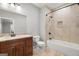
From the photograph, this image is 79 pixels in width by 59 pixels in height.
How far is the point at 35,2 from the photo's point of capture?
4.66ft

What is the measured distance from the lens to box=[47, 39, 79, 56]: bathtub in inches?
58.9

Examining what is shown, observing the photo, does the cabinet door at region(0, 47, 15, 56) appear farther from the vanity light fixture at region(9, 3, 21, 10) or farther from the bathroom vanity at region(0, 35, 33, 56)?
the vanity light fixture at region(9, 3, 21, 10)

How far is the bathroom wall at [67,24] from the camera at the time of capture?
4.92ft

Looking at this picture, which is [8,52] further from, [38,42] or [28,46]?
[38,42]

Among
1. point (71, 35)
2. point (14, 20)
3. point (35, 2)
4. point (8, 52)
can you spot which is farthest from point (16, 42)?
point (71, 35)

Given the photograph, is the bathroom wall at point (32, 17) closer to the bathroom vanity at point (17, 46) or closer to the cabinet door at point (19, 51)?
the bathroom vanity at point (17, 46)

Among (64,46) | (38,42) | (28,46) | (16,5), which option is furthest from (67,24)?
(16,5)

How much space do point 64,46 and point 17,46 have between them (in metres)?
0.80

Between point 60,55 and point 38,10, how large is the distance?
820 millimetres

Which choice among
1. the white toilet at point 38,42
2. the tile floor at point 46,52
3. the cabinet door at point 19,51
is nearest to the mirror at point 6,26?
the cabinet door at point 19,51

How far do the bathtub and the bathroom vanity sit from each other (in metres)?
0.35

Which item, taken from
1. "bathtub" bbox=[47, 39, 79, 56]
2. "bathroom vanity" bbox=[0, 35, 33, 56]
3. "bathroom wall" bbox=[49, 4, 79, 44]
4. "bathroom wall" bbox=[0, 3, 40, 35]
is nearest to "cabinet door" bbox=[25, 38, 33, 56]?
"bathroom vanity" bbox=[0, 35, 33, 56]

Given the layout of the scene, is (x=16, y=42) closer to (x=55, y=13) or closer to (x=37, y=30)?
(x=37, y=30)

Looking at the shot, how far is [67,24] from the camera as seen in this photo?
5.08 feet
